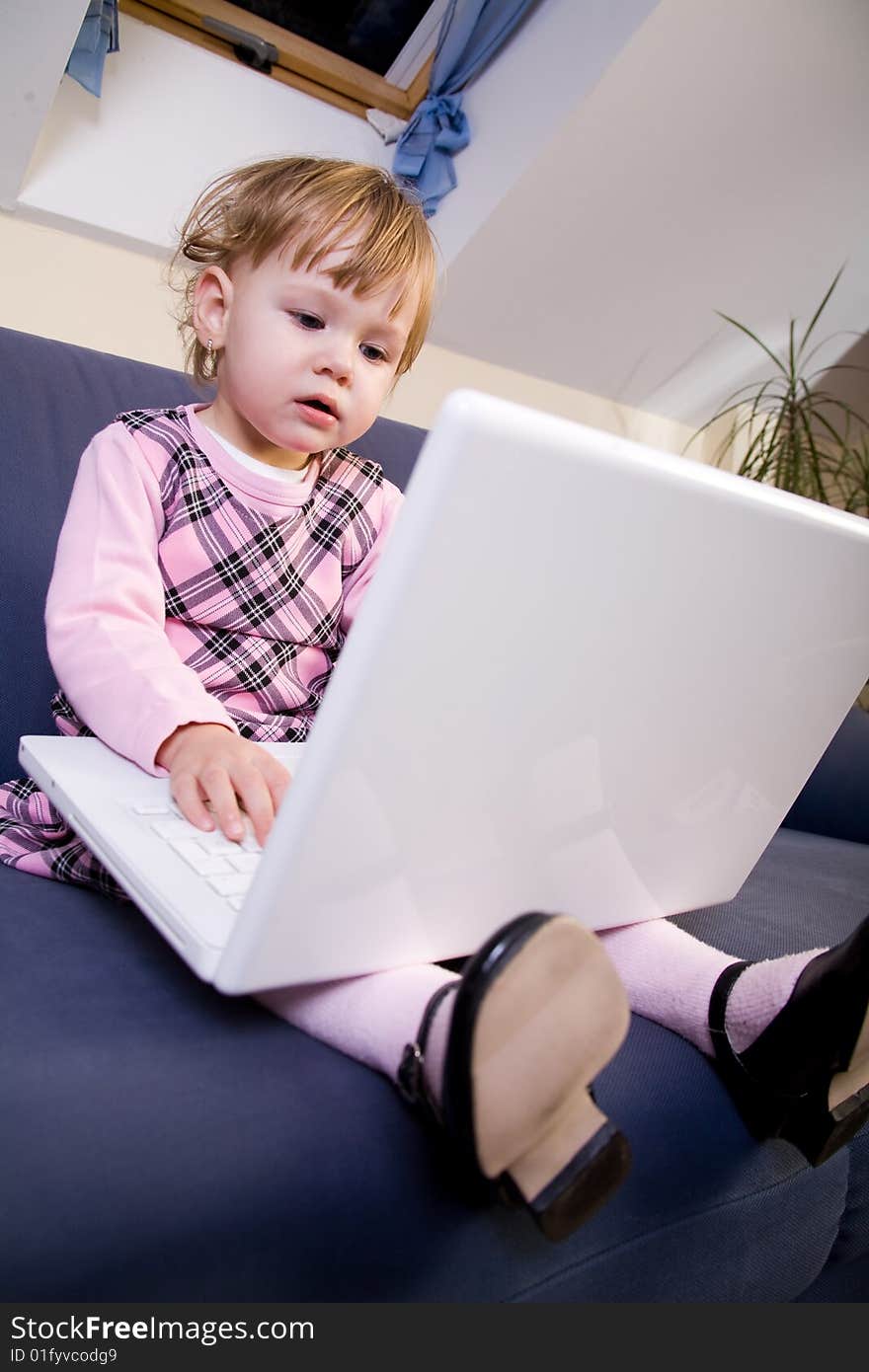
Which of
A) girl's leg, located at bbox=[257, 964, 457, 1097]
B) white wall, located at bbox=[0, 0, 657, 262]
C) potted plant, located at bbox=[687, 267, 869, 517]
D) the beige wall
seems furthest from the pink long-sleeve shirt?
potted plant, located at bbox=[687, 267, 869, 517]

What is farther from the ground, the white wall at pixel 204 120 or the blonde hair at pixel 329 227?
the white wall at pixel 204 120

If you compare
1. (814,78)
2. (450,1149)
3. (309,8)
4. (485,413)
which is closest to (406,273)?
(485,413)

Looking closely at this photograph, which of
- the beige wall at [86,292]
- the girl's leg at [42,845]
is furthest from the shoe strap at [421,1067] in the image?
the beige wall at [86,292]

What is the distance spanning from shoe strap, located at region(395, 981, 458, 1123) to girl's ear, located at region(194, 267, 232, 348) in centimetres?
73

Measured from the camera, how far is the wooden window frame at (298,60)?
74.9 inches

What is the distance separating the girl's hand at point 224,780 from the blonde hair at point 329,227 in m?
0.45

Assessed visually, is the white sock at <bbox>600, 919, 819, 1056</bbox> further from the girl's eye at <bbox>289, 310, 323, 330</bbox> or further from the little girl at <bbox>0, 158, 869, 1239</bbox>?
the girl's eye at <bbox>289, 310, 323, 330</bbox>

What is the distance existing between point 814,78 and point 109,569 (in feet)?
6.56

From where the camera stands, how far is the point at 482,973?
1.47 ft

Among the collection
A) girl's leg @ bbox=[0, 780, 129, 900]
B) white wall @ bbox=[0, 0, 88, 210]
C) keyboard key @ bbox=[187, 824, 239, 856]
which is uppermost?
white wall @ bbox=[0, 0, 88, 210]

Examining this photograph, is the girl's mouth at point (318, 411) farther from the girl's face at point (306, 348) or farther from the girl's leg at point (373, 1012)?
the girl's leg at point (373, 1012)

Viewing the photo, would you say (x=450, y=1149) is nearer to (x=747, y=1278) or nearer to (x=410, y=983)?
(x=410, y=983)

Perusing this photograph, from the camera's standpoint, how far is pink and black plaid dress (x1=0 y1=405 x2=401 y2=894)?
812 millimetres

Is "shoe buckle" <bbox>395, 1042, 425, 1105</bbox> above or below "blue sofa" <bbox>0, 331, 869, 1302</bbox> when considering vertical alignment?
above
